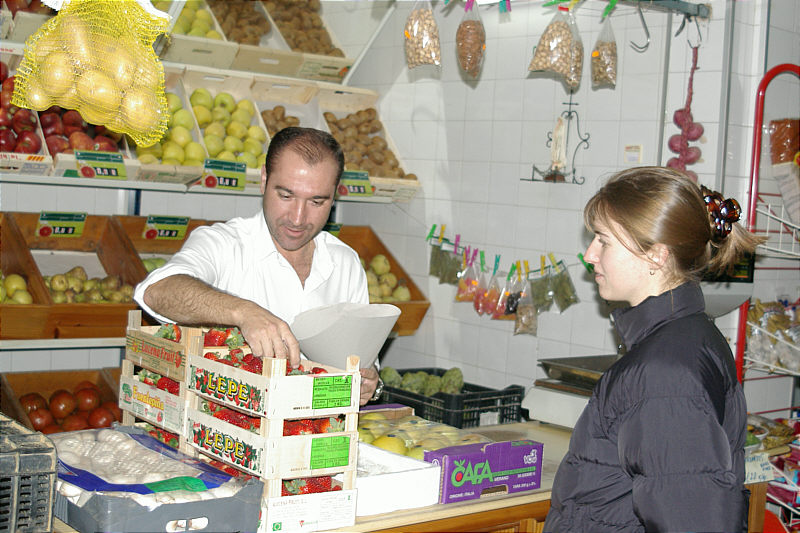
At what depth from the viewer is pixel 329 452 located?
76.8 inches

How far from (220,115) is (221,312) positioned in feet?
9.76

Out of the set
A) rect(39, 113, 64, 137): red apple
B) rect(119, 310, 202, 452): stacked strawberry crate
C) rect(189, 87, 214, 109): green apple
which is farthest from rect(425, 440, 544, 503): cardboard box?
rect(189, 87, 214, 109): green apple

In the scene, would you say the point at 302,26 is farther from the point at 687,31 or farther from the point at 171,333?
the point at 171,333

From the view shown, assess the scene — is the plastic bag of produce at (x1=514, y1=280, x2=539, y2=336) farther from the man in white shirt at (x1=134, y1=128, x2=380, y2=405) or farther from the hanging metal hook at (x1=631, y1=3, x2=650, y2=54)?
the man in white shirt at (x1=134, y1=128, x2=380, y2=405)

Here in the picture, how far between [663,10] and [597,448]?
2729mm

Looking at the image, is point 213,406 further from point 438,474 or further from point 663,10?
point 663,10

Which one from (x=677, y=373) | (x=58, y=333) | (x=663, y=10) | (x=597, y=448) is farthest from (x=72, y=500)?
(x=663, y=10)

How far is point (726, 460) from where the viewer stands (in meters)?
1.56

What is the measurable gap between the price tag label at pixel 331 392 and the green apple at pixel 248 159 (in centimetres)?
289

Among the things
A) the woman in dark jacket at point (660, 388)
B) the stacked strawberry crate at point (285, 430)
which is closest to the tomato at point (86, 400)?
the stacked strawberry crate at point (285, 430)

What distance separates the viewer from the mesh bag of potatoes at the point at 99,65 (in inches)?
89.0

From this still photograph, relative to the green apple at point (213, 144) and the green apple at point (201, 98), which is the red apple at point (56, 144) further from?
the green apple at point (201, 98)

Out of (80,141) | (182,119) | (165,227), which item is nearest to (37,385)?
(165,227)

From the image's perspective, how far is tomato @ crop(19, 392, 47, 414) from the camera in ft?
13.0
